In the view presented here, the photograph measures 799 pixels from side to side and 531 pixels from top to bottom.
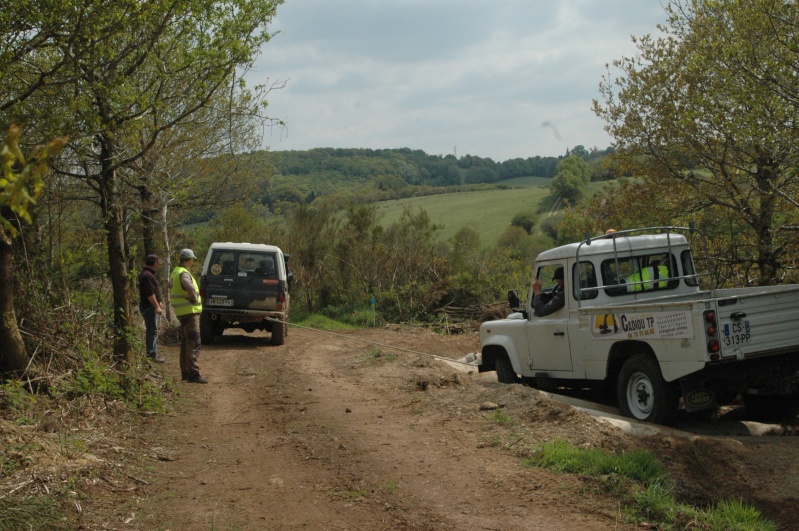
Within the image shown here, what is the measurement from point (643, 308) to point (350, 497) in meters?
4.15

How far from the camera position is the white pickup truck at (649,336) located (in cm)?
789

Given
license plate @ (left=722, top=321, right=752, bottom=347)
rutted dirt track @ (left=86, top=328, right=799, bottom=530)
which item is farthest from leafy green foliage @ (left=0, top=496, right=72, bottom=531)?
license plate @ (left=722, top=321, right=752, bottom=347)

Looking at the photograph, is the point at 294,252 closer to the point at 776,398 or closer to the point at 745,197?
the point at 745,197

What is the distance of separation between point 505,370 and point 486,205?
6035 cm

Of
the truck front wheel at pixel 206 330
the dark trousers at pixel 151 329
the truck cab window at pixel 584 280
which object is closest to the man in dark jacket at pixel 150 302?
the dark trousers at pixel 151 329

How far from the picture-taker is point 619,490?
235 inches

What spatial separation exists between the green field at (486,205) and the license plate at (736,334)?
47385mm

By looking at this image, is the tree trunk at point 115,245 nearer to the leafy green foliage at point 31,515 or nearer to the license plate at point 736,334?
the leafy green foliage at point 31,515

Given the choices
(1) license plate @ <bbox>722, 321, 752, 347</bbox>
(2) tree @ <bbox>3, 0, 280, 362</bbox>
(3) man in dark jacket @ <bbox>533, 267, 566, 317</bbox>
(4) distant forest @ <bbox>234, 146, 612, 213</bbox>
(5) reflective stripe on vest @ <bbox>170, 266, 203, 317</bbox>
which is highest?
(4) distant forest @ <bbox>234, 146, 612, 213</bbox>

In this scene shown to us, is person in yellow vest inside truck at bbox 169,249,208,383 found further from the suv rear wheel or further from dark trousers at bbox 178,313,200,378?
the suv rear wheel

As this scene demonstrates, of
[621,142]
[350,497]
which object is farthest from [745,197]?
[350,497]

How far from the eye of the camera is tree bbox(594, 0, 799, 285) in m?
11.8

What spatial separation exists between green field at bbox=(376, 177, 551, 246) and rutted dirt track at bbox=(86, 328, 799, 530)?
45737 mm

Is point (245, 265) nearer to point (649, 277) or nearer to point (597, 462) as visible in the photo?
point (649, 277)
